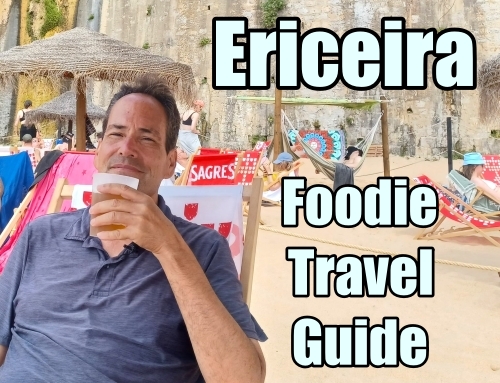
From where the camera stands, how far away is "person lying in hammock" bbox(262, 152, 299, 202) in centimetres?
806

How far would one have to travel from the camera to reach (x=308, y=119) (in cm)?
1593

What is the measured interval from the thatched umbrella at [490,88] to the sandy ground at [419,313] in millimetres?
1373

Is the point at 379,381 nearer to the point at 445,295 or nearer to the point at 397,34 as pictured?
the point at 445,295

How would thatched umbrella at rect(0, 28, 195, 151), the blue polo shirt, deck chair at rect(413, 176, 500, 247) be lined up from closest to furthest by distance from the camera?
the blue polo shirt, thatched umbrella at rect(0, 28, 195, 151), deck chair at rect(413, 176, 500, 247)

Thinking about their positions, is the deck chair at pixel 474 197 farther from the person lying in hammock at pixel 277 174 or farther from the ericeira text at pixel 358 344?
the ericeira text at pixel 358 344

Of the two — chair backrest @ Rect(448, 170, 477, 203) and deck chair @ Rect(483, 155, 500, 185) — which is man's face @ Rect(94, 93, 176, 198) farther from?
deck chair @ Rect(483, 155, 500, 185)

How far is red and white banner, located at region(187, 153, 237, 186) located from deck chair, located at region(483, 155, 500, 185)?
4117mm

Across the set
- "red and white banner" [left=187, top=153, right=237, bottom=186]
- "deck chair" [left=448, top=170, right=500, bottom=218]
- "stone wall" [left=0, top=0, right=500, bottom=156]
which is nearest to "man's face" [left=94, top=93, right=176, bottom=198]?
"red and white banner" [left=187, top=153, right=237, bottom=186]

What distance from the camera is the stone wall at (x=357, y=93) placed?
50.6 feet

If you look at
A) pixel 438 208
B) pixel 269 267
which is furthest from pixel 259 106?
pixel 269 267

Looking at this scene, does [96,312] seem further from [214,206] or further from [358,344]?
[358,344]

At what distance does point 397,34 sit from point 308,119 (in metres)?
10.9

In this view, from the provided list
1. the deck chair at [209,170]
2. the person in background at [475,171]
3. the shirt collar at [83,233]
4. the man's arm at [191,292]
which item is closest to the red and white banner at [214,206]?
the shirt collar at [83,233]

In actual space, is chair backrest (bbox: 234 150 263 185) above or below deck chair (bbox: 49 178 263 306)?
above
